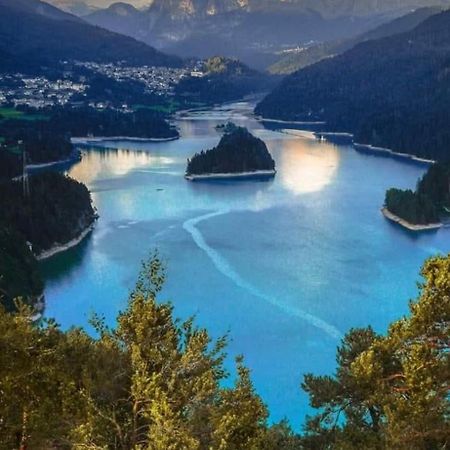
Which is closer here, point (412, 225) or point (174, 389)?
point (174, 389)

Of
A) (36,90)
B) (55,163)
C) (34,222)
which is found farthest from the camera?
(36,90)

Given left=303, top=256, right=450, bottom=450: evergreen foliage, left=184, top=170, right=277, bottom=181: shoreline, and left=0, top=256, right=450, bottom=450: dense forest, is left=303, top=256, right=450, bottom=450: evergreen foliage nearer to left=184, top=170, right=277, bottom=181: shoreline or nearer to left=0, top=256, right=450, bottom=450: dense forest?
left=0, top=256, right=450, bottom=450: dense forest

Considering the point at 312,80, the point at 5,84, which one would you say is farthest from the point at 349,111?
the point at 5,84

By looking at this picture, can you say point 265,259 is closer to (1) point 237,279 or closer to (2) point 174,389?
(1) point 237,279

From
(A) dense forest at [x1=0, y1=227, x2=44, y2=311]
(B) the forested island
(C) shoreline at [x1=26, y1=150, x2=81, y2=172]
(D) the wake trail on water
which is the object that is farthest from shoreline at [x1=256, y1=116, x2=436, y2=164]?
(A) dense forest at [x1=0, y1=227, x2=44, y2=311]

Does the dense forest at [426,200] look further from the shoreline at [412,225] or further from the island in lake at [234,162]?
the island in lake at [234,162]

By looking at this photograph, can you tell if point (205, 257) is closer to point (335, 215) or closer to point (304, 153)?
point (335, 215)

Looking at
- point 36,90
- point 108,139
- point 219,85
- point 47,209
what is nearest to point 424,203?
point 47,209

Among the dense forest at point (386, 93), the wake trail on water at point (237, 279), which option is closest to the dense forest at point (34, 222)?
the wake trail on water at point (237, 279)
